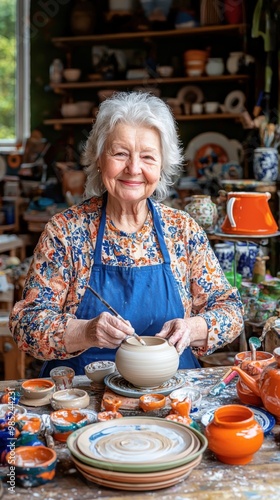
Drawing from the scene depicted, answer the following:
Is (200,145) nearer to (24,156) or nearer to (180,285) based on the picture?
(24,156)

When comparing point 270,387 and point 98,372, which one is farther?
point 98,372

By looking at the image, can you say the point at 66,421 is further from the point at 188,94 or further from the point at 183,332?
the point at 188,94

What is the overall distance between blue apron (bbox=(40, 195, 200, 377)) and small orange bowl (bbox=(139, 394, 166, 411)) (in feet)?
1.50

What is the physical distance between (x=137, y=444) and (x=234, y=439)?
0.62 feet

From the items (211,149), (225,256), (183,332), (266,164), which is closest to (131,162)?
(183,332)

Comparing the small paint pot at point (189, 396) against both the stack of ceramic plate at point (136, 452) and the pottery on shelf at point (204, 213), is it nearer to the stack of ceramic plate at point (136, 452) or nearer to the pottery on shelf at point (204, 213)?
the stack of ceramic plate at point (136, 452)

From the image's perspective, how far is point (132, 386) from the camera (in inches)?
66.1

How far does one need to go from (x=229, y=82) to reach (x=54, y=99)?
172 centimetres

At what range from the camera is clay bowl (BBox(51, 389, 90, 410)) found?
1.55m

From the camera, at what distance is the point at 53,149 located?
6273mm

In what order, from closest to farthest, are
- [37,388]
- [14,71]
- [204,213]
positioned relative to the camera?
1. [37,388]
2. [204,213]
3. [14,71]

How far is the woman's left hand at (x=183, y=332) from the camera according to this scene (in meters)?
1.78

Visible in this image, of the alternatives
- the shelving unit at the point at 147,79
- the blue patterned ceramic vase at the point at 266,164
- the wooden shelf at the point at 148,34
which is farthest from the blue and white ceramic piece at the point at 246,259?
the wooden shelf at the point at 148,34

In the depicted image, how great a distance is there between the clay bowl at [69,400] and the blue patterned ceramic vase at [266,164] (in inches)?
81.1
